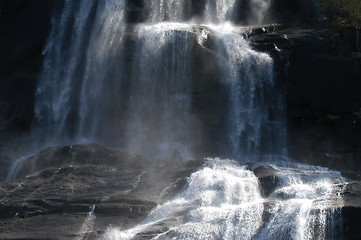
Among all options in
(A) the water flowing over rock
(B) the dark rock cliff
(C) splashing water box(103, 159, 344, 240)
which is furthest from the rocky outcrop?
(C) splashing water box(103, 159, 344, 240)

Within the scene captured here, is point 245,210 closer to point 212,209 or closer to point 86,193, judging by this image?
point 212,209

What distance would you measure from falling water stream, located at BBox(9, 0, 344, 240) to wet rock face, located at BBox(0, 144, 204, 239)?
1713 millimetres

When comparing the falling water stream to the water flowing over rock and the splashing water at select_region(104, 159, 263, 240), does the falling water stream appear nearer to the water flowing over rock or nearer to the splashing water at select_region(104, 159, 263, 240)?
the water flowing over rock

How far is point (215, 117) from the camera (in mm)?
27859

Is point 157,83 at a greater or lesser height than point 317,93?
greater

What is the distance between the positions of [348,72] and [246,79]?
459 cm

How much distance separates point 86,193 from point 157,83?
10472 mm

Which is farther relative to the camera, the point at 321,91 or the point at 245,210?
the point at 321,91

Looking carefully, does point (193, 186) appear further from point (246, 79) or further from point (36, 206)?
point (246, 79)

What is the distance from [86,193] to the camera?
19.3m

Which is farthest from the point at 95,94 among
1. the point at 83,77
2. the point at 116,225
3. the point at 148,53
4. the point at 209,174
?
the point at 116,225

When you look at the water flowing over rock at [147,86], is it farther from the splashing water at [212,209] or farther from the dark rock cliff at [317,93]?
the splashing water at [212,209]

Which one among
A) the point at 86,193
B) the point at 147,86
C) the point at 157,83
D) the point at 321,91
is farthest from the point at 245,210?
the point at 147,86

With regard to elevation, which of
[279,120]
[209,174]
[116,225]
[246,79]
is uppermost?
[246,79]
